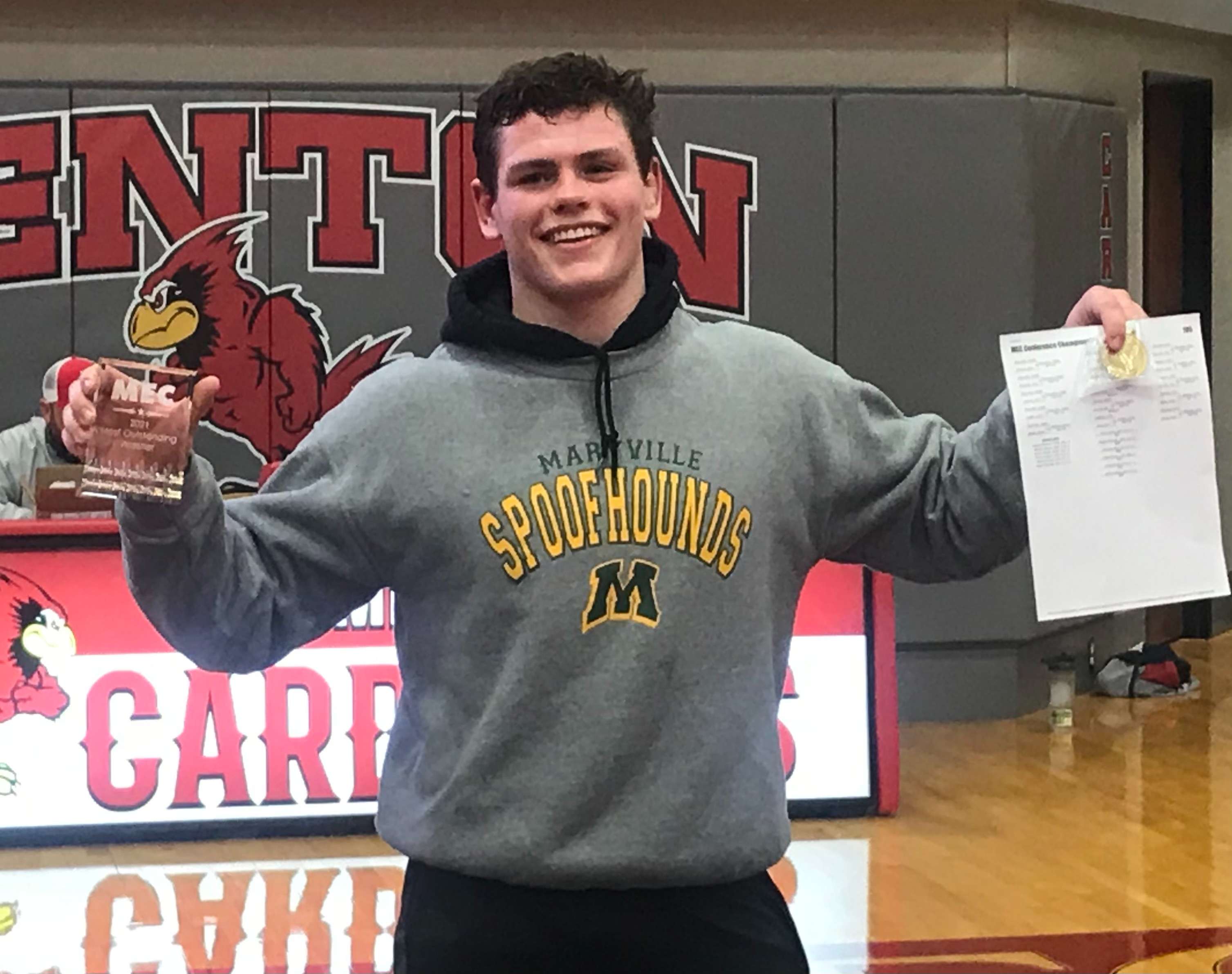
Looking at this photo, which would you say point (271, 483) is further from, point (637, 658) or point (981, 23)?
point (981, 23)

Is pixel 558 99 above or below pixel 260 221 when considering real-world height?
below

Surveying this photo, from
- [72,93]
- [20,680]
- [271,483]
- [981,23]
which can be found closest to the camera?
[271,483]

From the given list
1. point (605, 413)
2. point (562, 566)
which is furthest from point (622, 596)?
point (605, 413)

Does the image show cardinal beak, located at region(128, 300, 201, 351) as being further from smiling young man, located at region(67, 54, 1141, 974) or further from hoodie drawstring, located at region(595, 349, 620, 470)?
hoodie drawstring, located at region(595, 349, 620, 470)

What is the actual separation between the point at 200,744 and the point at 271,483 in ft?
11.5

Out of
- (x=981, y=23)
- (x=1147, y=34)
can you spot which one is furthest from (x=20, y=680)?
(x=1147, y=34)

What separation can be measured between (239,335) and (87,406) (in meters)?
5.48

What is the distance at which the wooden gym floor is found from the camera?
4.06 m

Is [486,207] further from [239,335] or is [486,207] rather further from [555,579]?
[239,335]

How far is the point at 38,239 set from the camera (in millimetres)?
6930

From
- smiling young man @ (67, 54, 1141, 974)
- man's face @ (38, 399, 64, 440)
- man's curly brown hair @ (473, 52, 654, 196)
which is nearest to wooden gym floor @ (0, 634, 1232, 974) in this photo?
man's face @ (38, 399, 64, 440)

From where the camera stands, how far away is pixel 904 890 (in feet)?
15.2

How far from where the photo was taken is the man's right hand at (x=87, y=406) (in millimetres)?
1640

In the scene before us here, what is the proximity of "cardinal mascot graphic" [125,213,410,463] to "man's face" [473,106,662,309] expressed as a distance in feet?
17.6
